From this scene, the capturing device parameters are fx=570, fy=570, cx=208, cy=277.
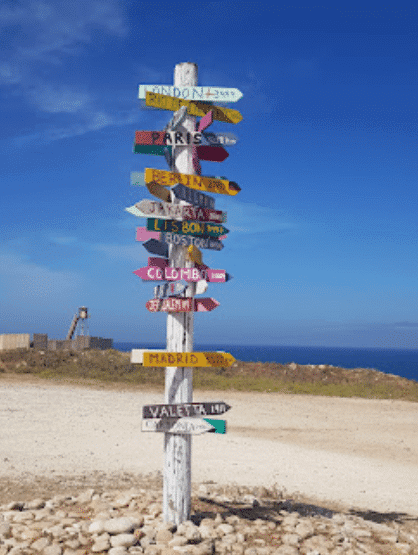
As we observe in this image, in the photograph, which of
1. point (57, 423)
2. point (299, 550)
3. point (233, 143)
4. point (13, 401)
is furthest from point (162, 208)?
point (13, 401)

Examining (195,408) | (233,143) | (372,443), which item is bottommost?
(372,443)

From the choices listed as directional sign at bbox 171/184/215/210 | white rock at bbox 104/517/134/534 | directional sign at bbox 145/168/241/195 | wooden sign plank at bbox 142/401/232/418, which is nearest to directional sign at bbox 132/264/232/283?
directional sign at bbox 171/184/215/210

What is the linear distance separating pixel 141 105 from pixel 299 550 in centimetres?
521

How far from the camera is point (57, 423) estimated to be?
1377 cm

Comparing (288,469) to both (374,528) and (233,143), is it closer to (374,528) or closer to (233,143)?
(374,528)

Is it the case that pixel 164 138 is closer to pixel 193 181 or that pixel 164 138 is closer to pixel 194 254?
pixel 193 181

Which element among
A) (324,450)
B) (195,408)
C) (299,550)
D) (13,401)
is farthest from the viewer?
(13,401)

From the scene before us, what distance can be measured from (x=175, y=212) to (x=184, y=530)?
3453 millimetres

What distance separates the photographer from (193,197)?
6598mm

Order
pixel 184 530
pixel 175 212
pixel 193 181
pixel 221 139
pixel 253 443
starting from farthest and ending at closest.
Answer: pixel 253 443, pixel 221 139, pixel 193 181, pixel 175 212, pixel 184 530

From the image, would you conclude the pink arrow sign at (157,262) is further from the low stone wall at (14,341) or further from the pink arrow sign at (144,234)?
the low stone wall at (14,341)

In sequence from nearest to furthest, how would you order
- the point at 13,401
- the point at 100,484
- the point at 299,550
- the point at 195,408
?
the point at 299,550 < the point at 195,408 < the point at 100,484 < the point at 13,401

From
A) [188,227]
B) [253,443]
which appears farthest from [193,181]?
[253,443]

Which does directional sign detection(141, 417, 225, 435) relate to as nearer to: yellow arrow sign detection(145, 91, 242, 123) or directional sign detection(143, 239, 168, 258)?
directional sign detection(143, 239, 168, 258)
